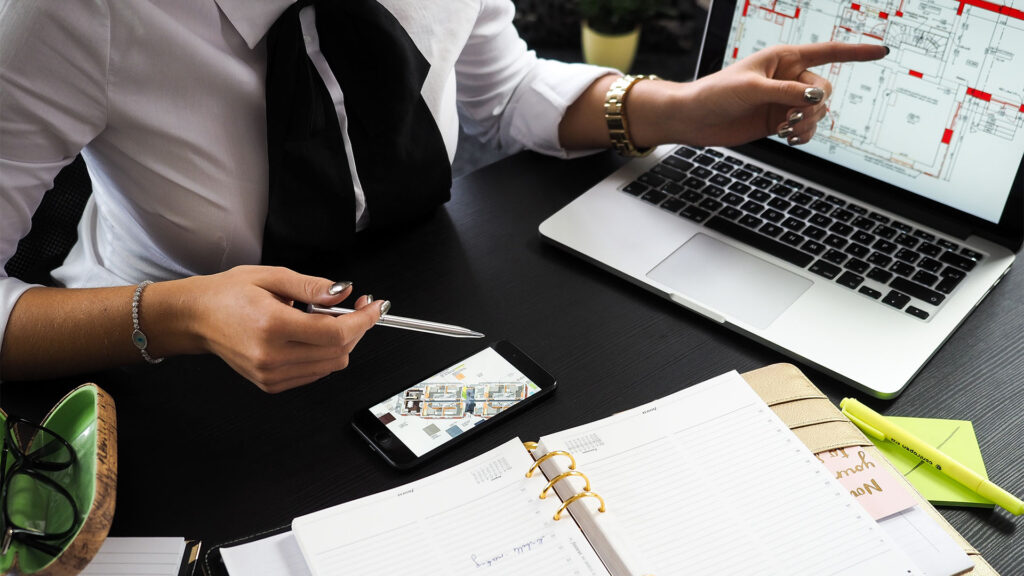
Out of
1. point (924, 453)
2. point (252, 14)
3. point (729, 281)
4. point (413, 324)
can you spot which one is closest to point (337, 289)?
point (413, 324)

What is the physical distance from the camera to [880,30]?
964 millimetres

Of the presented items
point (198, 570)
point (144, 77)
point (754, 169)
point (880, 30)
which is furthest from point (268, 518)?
point (880, 30)

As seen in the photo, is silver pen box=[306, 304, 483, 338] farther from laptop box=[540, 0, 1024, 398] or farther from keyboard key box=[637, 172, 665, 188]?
keyboard key box=[637, 172, 665, 188]

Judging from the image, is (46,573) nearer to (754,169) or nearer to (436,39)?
(436,39)

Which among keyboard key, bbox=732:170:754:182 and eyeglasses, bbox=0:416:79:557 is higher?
keyboard key, bbox=732:170:754:182

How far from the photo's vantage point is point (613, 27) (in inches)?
110

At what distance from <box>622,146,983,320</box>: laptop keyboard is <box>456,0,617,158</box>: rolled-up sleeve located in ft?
0.49

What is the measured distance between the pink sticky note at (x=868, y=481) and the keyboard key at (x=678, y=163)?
0.48 m

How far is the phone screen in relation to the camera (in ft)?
2.53

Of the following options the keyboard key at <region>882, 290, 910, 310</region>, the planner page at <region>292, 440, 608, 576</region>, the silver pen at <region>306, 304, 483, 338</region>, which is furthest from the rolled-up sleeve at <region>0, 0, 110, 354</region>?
the keyboard key at <region>882, 290, 910, 310</region>

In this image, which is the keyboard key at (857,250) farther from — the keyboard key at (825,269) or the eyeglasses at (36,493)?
the eyeglasses at (36,493)

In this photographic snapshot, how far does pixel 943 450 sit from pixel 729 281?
0.28 m

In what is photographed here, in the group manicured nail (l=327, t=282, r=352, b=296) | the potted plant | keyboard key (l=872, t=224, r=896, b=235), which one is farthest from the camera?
the potted plant

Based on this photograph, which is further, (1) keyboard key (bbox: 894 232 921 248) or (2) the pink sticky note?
(1) keyboard key (bbox: 894 232 921 248)
